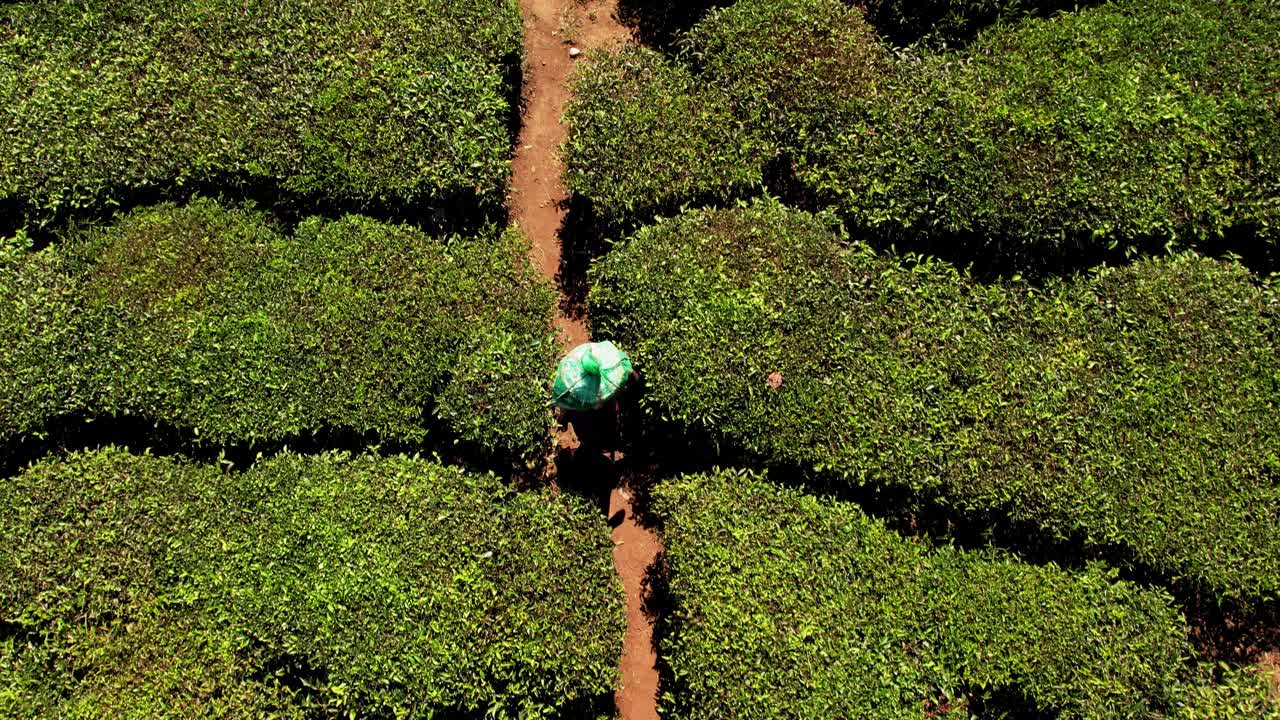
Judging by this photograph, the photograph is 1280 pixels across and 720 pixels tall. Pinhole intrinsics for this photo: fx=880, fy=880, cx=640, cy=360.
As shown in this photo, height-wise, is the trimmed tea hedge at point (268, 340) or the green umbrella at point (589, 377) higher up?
the green umbrella at point (589, 377)

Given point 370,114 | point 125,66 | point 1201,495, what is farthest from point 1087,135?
point 125,66

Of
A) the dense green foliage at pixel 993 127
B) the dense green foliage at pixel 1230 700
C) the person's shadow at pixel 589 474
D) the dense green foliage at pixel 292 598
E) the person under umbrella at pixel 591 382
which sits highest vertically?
the dense green foliage at pixel 993 127

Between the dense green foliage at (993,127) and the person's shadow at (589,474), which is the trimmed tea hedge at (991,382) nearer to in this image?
the dense green foliage at (993,127)

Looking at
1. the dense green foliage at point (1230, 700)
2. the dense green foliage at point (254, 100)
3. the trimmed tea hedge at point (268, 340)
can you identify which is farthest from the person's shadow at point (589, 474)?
the dense green foliage at point (1230, 700)

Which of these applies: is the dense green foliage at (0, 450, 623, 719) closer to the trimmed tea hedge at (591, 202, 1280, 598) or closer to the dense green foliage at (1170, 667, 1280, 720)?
the trimmed tea hedge at (591, 202, 1280, 598)

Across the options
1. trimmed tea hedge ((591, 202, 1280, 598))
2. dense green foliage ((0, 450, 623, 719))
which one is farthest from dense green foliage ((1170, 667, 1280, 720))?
dense green foliage ((0, 450, 623, 719))
